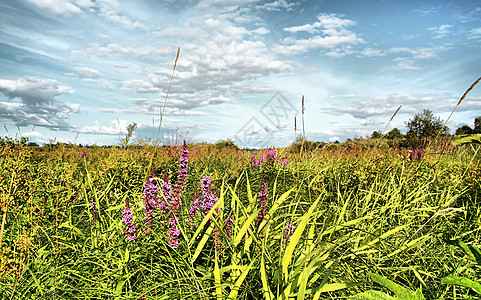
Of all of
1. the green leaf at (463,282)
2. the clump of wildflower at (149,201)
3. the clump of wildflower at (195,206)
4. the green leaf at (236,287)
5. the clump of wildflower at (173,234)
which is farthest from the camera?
the clump of wildflower at (195,206)

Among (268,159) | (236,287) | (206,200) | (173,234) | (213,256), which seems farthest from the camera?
(268,159)

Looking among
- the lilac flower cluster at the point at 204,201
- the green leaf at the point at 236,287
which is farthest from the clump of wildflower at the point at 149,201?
the green leaf at the point at 236,287

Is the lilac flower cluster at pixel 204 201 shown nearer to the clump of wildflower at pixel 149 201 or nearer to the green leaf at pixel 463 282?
the clump of wildflower at pixel 149 201

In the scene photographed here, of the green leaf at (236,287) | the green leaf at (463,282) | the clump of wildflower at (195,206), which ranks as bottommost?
the green leaf at (236,287)

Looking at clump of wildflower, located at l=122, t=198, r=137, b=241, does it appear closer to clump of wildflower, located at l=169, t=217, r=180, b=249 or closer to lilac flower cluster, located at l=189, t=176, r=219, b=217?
clump of wildflower, located at l=169, t=217, r=180, b=249

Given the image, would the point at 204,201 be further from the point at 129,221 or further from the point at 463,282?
the point at 463,282

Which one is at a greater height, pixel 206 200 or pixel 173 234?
pixel 206 200

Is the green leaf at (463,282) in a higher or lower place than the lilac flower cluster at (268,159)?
lower

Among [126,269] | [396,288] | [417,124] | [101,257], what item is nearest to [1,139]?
[101,257]

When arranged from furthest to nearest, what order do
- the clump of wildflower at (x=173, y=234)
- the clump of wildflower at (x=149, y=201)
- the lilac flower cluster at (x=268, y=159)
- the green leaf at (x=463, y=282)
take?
1. the lilac flower cluster at (x=268, y=159)
2. the clump of wildflower at (x=149, y=201)
3. the clump of wildflower at (x=173, y=234)
4. the green leaf at (x=463, y=282)

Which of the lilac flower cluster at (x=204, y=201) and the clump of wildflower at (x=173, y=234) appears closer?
the clump of wildflower at (x=173, y=234)

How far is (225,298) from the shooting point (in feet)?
5.26

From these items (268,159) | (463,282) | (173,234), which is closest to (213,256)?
(173,234)

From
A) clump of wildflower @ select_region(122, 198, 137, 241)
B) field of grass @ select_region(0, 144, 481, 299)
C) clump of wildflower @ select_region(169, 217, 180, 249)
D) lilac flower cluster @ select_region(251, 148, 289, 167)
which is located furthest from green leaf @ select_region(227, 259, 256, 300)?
lilac flower cluster @ select_region(251, 148, 289, 167)
